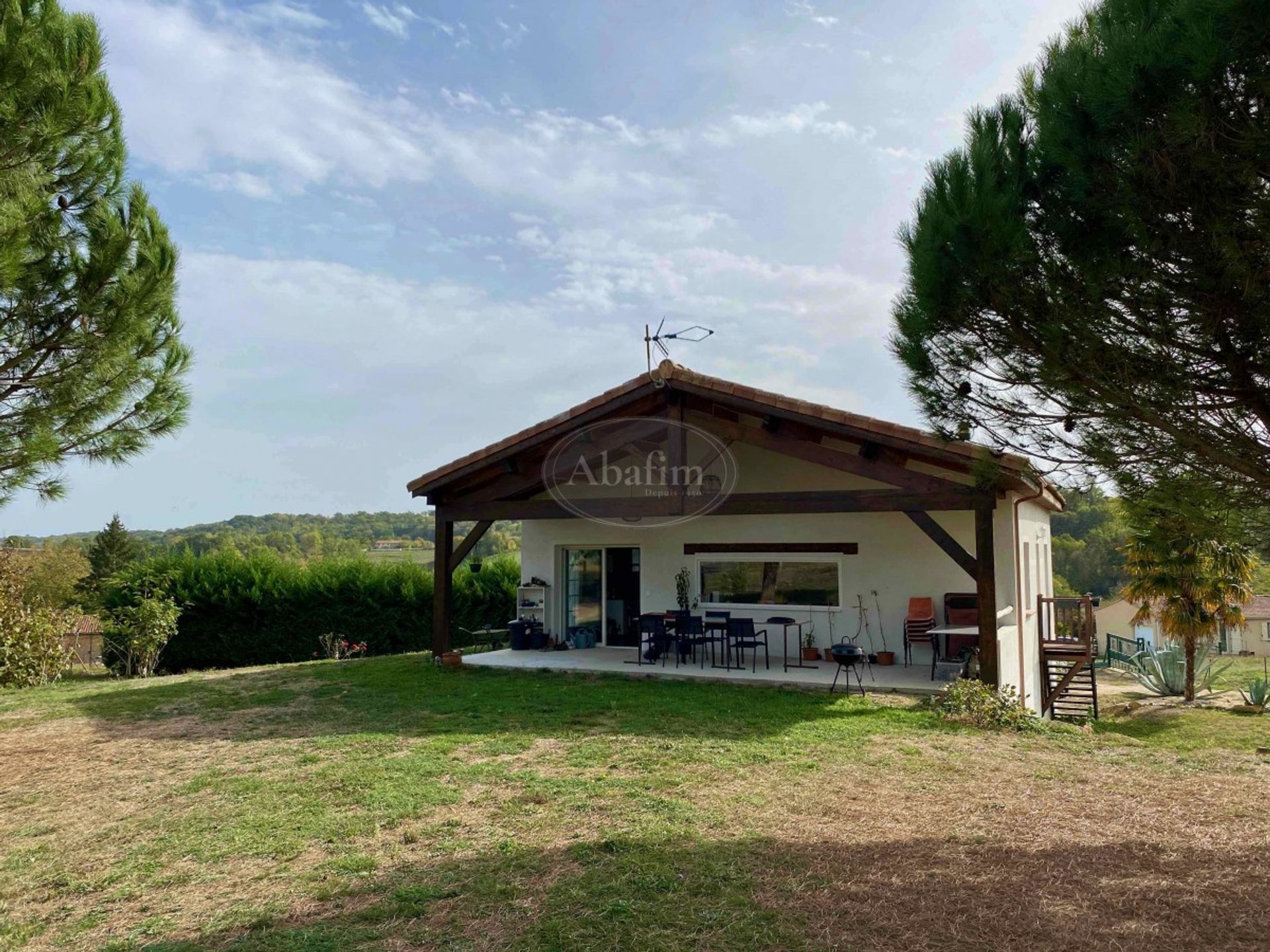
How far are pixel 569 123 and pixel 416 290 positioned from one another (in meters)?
3.92

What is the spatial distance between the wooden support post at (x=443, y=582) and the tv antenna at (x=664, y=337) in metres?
4.02

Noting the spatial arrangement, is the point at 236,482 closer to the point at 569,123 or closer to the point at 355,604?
the point at 355,604

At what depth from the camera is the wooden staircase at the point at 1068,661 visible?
11727 mm

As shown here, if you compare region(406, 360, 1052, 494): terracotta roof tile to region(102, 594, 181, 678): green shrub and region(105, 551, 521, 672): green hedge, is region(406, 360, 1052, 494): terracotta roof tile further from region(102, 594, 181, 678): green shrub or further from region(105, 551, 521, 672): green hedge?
region(105, 551, 521, 672): green hedge

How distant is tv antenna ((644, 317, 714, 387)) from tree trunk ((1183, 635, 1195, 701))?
12.2 metres

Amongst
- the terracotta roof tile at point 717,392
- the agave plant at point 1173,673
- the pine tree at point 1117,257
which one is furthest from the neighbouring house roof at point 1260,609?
the pine tree at point 1117,257

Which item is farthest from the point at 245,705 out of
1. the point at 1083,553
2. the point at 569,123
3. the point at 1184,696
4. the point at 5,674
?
the point at 1083,553

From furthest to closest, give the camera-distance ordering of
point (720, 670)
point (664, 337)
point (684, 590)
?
point (684, 590) < point (664, 337) < point (720, 670)

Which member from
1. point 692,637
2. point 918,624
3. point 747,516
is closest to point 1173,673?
point 918,624

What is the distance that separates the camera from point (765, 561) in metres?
12.6

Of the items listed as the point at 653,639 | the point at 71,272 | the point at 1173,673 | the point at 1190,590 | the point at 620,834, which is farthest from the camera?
the point at 1173,673

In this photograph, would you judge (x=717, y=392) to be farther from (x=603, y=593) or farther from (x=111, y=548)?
(x=111, y=548)

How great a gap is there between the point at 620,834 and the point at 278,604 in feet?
46.4

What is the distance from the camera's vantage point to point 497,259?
41.4 ft
